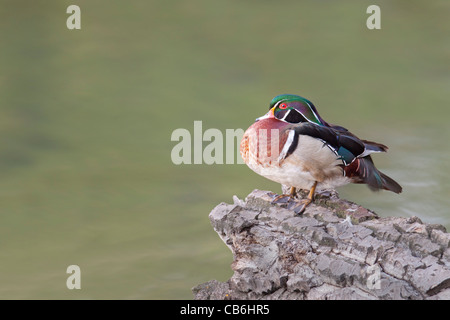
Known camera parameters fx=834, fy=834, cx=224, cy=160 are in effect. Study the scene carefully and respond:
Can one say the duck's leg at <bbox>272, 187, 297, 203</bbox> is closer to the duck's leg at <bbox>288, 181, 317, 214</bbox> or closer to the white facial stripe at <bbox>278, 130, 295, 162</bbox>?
the duck's leg at <bbox>288, 181, 317, 214</bbox>

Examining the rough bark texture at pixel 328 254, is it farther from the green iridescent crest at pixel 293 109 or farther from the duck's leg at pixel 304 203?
the green iridescent crest at pixel 293 109

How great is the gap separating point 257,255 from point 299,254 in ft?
0.54

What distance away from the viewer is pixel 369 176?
3.39 m

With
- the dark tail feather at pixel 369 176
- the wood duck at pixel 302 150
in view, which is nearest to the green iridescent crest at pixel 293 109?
the wood duck at pixel 302 150

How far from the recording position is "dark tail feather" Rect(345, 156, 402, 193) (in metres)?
3.36

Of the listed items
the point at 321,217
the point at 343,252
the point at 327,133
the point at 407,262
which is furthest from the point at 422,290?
the point at 327,133

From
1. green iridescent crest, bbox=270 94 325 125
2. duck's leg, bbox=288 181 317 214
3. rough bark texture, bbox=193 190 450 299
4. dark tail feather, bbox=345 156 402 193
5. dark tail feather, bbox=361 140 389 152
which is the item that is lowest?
rough bark texture, bbox=193 190 450 299

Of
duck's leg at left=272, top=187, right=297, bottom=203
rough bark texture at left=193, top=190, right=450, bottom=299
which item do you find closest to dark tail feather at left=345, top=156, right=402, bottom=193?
rough bark texture at left=193, top=190, right=450, bottom=299

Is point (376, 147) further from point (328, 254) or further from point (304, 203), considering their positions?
point (328, 254)

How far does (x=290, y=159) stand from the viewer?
3230mm

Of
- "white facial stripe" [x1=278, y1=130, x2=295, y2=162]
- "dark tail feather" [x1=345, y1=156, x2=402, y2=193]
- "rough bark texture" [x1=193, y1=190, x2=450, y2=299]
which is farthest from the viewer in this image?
"dark tail feather" [x1=345, y1=156, x2=402, y2=193]

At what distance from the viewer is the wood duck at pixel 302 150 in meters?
3.23

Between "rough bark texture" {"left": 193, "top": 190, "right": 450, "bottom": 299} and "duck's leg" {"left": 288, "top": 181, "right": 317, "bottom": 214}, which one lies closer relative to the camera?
"rough bark texture" {"left": 193, "top": 190, "right": 450, "bottom": 299}

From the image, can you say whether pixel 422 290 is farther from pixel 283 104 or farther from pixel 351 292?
pixel 283 104
